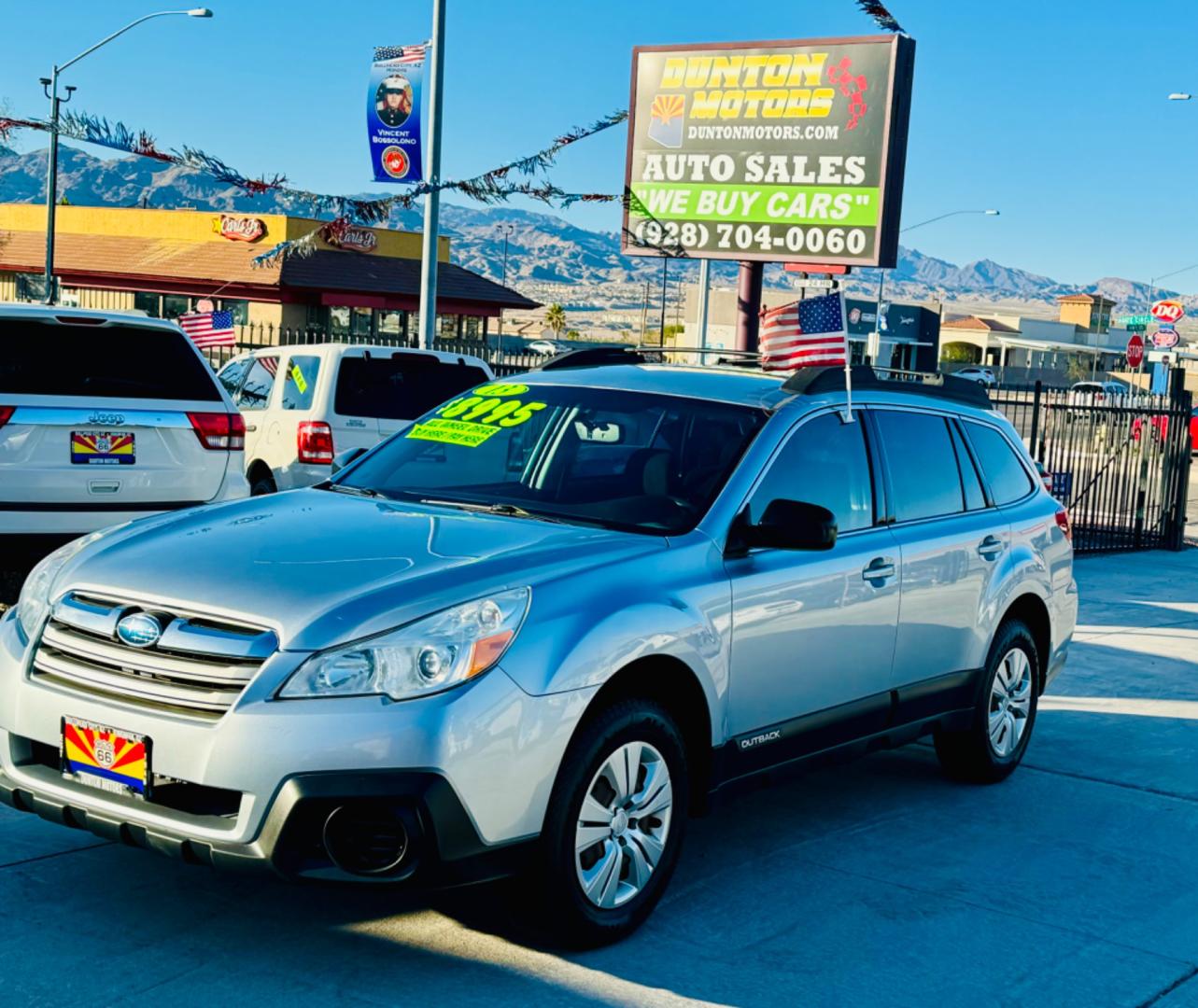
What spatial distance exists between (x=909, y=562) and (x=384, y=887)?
288cm

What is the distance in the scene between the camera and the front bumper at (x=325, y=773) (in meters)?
4.02

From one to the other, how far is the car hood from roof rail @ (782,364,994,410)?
1.28 m

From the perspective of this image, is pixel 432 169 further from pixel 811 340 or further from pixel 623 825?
pixel 623 825

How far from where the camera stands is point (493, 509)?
5348 mm

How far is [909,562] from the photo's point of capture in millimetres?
6184

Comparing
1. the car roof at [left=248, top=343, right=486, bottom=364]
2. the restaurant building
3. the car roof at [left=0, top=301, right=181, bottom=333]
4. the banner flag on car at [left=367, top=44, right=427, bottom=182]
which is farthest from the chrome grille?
the restaurant building

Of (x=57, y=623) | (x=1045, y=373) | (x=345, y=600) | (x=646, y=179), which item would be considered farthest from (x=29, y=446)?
(x=1045, y=373)

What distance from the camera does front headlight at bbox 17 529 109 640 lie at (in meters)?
4.64

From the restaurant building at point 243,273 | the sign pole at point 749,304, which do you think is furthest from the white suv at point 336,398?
the restaurant building at point 243,273

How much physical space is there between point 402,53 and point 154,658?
12.7 metres

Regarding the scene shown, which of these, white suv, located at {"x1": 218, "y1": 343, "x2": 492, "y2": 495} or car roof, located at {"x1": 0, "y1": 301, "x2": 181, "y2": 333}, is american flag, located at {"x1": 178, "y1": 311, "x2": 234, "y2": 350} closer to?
white suv, located at {"x1": 218, "y1": 343, "x2": 492, "y2": 495}

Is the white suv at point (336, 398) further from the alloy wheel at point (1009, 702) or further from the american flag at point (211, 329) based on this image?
the alloy wheel at point (1009, 702)

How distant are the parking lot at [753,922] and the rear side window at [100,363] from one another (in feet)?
11.0

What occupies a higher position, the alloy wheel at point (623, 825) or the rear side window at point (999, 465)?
the rear side window at point (999, 465)
